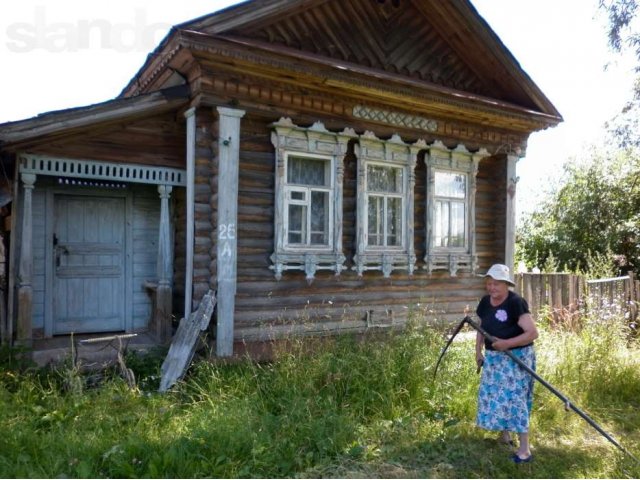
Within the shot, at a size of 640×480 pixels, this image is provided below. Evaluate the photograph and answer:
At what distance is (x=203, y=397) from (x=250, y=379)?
510 millimetres

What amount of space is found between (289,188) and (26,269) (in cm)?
324

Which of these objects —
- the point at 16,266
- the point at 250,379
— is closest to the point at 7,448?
the point at 250,379

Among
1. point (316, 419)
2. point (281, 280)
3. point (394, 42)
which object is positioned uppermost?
point (394, 42)

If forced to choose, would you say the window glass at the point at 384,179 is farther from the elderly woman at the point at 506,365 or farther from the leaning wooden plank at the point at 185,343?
the elderly woman at the point at 506,365

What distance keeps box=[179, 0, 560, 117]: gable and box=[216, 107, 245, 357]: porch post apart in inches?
44.1

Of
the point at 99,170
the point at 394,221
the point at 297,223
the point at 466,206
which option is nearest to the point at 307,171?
the point at 297,223

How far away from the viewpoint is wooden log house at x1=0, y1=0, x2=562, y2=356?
6.01 meters

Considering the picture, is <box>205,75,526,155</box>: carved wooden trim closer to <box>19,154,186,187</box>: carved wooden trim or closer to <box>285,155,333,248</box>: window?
<box>285,155,333,248</box>: window

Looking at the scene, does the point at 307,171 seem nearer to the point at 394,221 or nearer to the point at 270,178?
the point at 270,178

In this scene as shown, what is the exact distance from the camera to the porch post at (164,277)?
643 centimetres

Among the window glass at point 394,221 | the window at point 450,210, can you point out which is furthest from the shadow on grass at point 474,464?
the window at point 450,210

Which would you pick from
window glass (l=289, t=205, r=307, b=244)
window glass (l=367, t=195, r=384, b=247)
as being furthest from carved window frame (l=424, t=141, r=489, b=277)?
window glass (l=289, t=205, r=307, b=244)

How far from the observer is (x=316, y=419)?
4574 mm

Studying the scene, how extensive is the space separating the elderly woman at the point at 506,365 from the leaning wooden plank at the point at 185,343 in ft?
10.4
